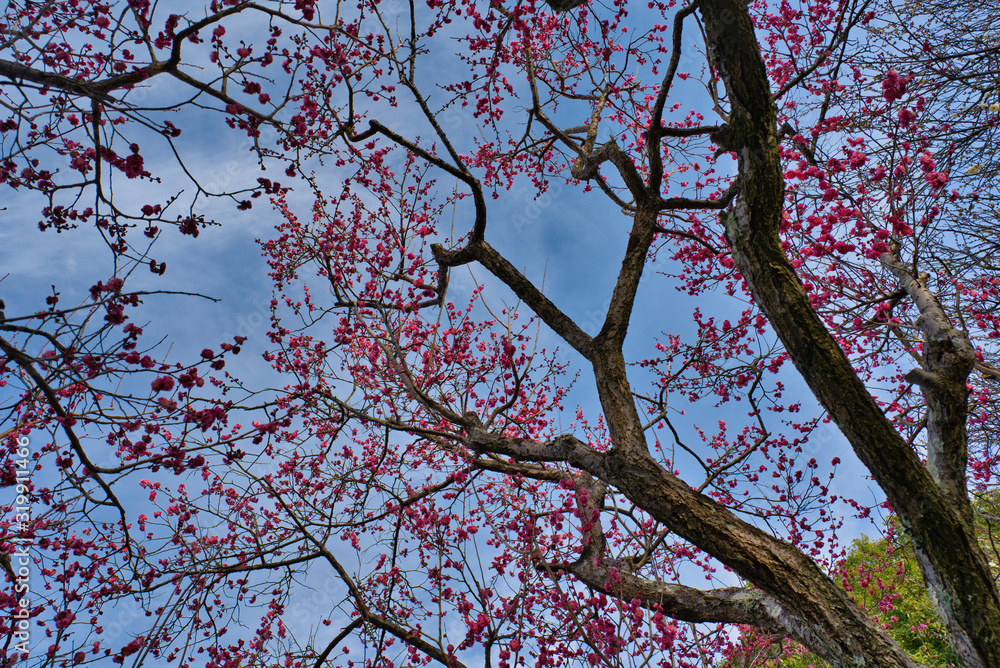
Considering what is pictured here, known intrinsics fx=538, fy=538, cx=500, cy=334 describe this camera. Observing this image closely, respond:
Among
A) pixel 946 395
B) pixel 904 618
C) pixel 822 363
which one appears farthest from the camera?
pixel 904 618

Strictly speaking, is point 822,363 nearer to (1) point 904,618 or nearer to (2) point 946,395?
(2) point 946,395

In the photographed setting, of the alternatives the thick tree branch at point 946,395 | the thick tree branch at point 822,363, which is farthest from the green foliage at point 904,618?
the thick tree branch at point 822,363

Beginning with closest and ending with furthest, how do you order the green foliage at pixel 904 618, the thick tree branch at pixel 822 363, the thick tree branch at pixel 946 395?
the thick tree branch at pixel 822 363 < the thick tree branch at pixel 946 395 < the green foliage at pixel 904 618

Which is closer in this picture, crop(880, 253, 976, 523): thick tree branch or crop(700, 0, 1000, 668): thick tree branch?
crop(700, 0, 1000, 668): thick tree branch

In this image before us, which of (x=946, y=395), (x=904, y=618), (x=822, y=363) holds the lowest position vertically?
(x=822, y=363)

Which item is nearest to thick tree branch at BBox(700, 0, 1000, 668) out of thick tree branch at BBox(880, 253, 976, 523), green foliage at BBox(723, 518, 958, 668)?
thick tree branch at BBox(880, 253, 976, 523)

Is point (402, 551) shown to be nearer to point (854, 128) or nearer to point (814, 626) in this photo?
point (814, 626)

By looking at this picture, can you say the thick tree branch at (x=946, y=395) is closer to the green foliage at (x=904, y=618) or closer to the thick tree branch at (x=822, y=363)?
the thick tree branch at (x=822, y=363)

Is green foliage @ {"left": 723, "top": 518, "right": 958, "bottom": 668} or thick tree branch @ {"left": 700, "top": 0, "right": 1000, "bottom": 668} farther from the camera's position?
green foliage @ {"left": 723, "top": 518, "right": 958, "bottom": 668}

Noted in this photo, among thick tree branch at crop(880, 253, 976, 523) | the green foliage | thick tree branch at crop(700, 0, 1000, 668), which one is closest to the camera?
thick tree branch at crop(700, 0, 1000, 668)

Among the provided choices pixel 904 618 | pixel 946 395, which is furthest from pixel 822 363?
pixel 904 618

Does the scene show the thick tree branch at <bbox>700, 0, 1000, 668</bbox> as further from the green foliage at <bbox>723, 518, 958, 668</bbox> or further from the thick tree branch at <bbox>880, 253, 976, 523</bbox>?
the green foliage at <bbox>723, 518, 958, 668</bbox>

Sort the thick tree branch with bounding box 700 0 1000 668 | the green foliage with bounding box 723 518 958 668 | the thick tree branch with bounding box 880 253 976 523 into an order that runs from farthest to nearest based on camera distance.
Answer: the green foliage with bounding box 723 518 958 668 → the thick tree branch with bounding box 880 253 976 523 → the thick tree branch with bounding box 700 0 1000 668

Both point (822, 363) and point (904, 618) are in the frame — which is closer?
point (822, 363)
